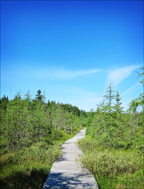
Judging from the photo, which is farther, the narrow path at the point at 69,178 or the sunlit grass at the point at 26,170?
the sunlit grass at the point at 26,170

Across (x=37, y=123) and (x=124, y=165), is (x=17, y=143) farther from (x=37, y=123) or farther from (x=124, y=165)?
(x=124, y=165)

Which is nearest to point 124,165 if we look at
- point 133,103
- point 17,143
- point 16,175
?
point 133,103

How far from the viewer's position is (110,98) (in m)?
11.8

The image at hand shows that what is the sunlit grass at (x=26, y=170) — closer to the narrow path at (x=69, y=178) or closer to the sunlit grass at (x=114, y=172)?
the narrow path at (x=69, y=178)

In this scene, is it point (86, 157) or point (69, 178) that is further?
point (86, 157)

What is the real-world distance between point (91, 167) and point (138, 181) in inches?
85.1

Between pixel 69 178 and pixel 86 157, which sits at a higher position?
pixel 86 157

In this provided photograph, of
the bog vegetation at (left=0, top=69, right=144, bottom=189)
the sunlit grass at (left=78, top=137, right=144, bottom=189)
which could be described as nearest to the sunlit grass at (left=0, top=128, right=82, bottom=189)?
the bog vegetation at (left=0, top=69, right=144, bottom=189)

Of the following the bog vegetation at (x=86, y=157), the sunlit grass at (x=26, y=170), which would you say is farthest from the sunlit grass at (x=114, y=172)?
the sunlit grass at (x=26, y=170)

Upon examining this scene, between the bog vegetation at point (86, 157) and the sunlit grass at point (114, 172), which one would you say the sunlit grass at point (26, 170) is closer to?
the bog vegetation at point (86, 157)

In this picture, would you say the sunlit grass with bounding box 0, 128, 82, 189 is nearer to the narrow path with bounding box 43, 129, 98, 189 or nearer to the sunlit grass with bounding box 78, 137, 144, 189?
the narrow path with bounding box 43, 129, 98, 189

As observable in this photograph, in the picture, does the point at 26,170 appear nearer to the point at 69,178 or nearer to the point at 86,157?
the point at 69,178

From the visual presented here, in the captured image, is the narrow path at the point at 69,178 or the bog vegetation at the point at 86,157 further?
the bog vegetation at the point at 86,157

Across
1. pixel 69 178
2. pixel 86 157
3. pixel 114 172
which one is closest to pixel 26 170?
pixel 69 178
